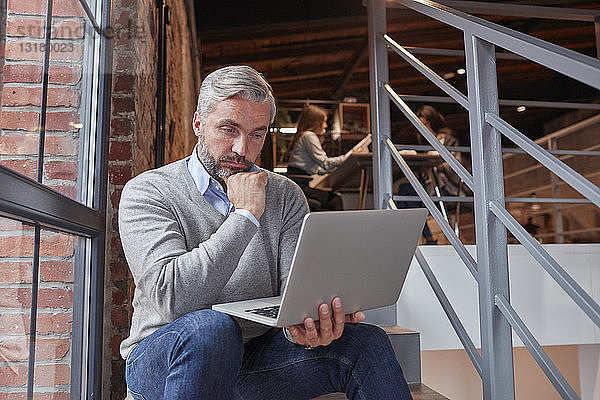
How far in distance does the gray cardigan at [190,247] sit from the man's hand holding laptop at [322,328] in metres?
0.18

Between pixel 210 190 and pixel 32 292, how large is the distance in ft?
1.39

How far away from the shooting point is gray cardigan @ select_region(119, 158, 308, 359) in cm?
107

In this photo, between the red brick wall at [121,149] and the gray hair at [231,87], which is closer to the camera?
the gray hair at [231,87]

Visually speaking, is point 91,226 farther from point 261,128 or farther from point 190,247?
point 261,128

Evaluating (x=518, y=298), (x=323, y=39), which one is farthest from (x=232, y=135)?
(x=323, y=39)

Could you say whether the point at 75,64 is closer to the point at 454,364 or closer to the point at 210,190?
the point at 210,190

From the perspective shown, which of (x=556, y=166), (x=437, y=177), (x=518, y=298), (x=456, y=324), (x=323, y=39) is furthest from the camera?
(x=323, y=39)

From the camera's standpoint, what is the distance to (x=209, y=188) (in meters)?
1.31

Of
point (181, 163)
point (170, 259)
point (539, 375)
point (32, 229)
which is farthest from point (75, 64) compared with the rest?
point (539, 375)

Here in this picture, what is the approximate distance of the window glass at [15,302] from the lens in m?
0.94

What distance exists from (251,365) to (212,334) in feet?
0.73

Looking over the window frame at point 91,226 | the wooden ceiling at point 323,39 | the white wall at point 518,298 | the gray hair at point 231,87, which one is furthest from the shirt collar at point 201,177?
the wooden ceiling at point 323,39

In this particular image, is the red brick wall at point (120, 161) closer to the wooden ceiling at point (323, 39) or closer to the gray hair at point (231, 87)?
the gray hair at point (231, 87)

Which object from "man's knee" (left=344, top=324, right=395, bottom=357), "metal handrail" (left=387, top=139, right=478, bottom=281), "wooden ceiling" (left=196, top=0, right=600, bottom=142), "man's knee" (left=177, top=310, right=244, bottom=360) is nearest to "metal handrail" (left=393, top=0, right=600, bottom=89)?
"metal handrail" (left=387, top=139, right=478, bottom=281)
